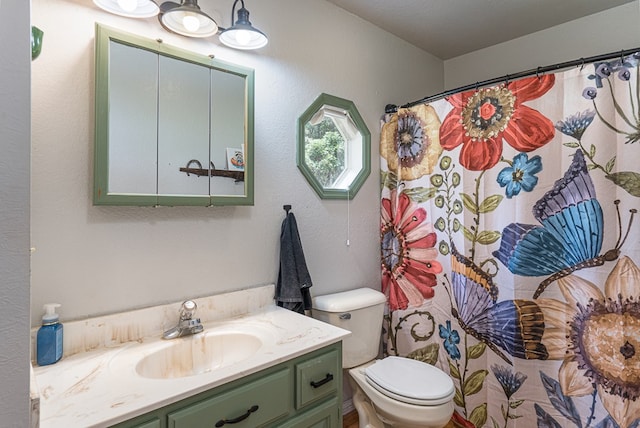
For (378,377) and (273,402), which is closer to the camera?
(273,402)

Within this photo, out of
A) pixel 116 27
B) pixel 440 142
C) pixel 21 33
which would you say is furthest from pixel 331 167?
pixel 21 33

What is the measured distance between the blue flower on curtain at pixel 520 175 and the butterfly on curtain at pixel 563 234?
10 centimetres

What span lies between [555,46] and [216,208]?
2440 millimetres

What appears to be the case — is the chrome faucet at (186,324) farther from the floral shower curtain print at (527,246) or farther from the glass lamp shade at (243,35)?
the floral shower curtain print at (527,246)

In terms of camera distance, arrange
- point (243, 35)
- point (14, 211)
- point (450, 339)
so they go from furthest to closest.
Result: point (450, 339)
point (243, 35)
point (14, 211)

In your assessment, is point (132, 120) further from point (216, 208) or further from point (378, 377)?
point (378, 377)

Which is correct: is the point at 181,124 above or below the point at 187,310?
above

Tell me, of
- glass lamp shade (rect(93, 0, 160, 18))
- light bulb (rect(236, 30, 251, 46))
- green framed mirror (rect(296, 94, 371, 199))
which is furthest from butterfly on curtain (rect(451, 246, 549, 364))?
glass lamp shade (rect(93, 0, 160, 18))

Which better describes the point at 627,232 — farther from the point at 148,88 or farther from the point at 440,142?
the point at 148,88

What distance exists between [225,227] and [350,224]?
0.82m

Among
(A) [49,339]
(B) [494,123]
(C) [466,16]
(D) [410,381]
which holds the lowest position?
(D) [410,381]

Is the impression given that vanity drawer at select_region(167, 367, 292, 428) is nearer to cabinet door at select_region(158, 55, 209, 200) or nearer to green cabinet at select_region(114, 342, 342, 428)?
green cabinet at select_region(114, 342, 342, 428)

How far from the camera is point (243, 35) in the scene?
1.48 meters

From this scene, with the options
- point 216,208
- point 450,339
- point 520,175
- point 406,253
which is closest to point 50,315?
point 216,208
